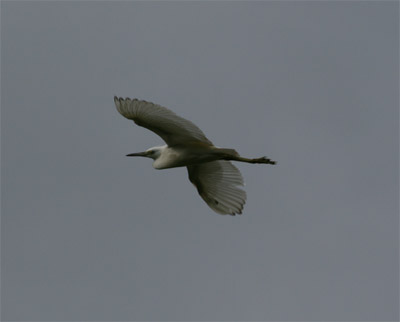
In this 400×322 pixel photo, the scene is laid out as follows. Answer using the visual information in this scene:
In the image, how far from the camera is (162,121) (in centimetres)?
1766

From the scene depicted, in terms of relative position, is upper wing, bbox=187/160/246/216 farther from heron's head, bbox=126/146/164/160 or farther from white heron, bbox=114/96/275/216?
heron's head, bbox=126/146/164/160

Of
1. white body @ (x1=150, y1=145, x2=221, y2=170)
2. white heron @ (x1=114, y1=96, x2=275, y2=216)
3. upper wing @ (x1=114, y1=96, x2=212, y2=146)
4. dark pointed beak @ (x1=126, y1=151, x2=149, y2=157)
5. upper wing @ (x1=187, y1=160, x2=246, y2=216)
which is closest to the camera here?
upper wing @ (x1=114, y1=96, x2=212, y2=146)

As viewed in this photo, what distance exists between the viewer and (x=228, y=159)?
1836 cm

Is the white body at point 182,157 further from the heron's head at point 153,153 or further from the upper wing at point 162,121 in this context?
the heron's head at point 153,153

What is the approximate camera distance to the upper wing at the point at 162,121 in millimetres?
17281

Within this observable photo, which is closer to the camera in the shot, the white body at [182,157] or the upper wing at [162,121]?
the upper wing at [162,121]

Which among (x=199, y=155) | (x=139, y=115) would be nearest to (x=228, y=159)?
(x=199, y=155)

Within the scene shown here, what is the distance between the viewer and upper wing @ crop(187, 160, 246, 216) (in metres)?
19.5

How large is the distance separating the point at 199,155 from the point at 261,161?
60.9 inches

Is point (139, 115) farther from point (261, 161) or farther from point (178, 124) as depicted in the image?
point (261, 161)

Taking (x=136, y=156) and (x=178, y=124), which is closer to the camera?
(x=178, y=124)

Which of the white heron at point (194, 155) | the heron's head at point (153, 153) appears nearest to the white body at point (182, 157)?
the white heron at point (194, 155)

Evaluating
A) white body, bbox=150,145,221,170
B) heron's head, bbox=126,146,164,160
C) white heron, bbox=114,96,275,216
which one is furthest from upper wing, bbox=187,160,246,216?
white body, bbox=150,145,221,170

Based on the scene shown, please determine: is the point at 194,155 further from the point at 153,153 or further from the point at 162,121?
the point at 153,153
